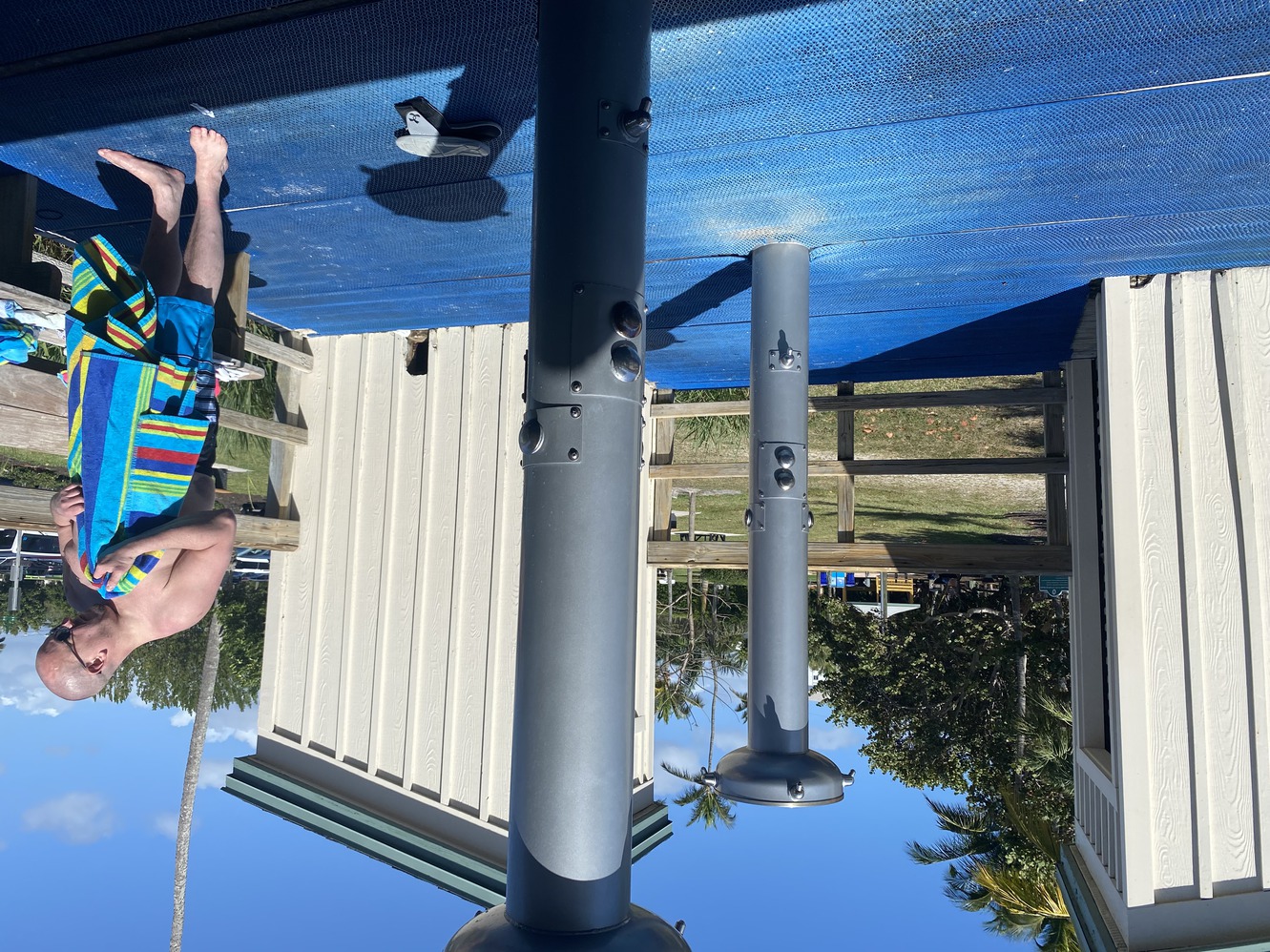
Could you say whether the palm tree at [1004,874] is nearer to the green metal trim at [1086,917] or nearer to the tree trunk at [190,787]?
the green metal trim at [1086,917]

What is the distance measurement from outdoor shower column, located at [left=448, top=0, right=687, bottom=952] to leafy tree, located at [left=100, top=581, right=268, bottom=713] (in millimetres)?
20611

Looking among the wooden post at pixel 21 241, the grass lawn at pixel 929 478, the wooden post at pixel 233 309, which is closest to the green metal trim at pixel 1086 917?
the wooden post at pixel 233 309

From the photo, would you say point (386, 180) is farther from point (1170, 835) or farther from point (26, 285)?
point (1170, 835)

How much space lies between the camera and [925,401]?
7301 millimetres

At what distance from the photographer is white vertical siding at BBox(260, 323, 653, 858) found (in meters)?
6.94

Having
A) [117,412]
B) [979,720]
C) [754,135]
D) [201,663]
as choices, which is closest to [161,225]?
[117,412]

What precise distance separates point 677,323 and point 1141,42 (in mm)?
3650

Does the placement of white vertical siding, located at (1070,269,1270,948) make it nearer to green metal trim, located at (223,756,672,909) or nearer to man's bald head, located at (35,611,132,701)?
green metal trim, located at (223,756,672,909)

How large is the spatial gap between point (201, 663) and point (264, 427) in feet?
85.1

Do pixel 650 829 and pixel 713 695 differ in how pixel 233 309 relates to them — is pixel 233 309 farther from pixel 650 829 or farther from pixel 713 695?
pixel 713 695

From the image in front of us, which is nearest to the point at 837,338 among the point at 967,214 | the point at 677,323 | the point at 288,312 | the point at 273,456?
the point at 677,323

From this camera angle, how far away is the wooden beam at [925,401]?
7062 millimetres

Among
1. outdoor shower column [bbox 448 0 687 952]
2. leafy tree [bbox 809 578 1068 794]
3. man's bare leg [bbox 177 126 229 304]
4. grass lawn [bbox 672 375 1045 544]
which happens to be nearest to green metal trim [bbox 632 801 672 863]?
man's bare leg [bbox 177 126 229 304]

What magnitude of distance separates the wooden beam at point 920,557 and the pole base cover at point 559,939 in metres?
4.51
